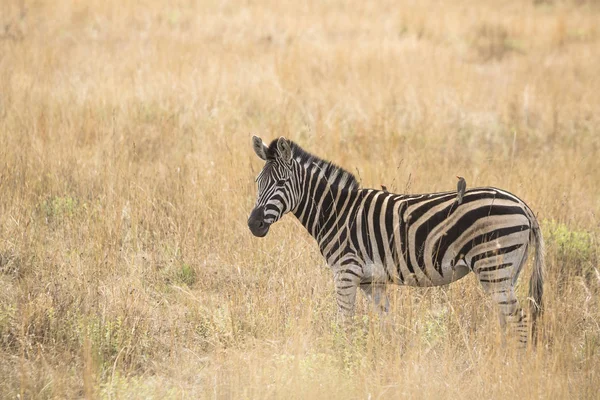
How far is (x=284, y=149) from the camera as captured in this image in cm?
533

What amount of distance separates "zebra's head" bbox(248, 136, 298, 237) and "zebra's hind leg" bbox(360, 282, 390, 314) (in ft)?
2.67

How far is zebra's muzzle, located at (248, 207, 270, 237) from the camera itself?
5.16 meters

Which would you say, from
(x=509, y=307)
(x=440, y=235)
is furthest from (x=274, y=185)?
(x=509, y=307)

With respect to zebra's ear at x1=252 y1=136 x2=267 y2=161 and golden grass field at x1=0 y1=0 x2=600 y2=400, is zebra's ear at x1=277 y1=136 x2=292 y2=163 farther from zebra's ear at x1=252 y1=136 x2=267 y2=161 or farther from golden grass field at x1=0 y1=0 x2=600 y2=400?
golden grass field at x1=0 y1=0 x2=600 y2=400

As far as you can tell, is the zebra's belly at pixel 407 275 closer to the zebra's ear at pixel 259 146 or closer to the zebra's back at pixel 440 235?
the zebra's back at pixel 440 235

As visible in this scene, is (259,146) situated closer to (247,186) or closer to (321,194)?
(321,194)

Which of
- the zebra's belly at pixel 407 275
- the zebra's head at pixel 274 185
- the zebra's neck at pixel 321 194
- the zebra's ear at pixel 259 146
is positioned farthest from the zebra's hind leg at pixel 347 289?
the zebra's ear at pixel 259 146

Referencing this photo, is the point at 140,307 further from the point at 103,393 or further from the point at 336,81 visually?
the point at 336,81

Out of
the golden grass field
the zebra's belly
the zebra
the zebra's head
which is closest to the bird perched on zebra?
the zebra

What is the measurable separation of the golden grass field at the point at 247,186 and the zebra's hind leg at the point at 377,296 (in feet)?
0.26

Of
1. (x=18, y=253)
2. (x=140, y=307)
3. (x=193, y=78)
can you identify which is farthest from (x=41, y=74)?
(x=140, y=307)

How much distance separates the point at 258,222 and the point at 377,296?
3.35 ft

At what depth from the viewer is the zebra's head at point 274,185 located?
5.23 meters

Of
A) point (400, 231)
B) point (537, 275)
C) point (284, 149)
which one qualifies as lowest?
point (537, 275)
